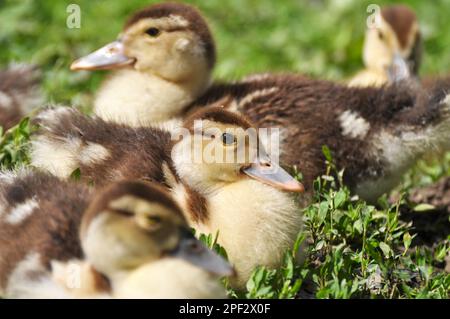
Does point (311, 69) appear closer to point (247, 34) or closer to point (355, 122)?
point (247, 34)

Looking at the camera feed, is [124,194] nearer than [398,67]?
Yes

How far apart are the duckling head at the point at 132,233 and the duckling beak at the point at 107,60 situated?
1668 mm

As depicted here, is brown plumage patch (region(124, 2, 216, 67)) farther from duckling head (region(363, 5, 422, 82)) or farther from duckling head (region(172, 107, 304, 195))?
duckling head (region(363, 5, 422, 82))

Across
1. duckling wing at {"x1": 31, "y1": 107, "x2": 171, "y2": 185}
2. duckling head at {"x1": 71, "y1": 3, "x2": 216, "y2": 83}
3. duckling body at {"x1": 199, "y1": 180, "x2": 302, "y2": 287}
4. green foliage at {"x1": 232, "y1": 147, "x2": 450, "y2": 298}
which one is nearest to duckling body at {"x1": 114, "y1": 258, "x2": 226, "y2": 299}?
green foliage at {"x1": 232, "y1": 147, "x2": 450, "y2": 298}

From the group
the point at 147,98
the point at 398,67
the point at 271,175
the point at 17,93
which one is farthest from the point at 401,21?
the point at 271,175

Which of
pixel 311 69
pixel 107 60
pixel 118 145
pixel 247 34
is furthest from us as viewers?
pixel 247 34

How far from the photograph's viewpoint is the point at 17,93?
406 centimetres

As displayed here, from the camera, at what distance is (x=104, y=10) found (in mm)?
6020

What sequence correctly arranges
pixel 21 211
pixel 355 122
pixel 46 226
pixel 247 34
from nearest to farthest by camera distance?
pixel 46 226 → pixel 21 211 → pixel 355 122 → pixel 247 34

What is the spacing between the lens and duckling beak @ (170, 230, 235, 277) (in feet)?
7.47

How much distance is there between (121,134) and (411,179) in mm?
1509

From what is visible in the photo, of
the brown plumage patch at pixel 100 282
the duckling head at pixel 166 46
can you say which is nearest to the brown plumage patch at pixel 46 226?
the brown plumage patch at pixel 100 282

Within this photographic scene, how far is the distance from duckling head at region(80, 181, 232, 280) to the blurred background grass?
250cm

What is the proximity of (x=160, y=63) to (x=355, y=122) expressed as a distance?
834 millimetres
